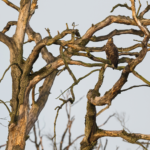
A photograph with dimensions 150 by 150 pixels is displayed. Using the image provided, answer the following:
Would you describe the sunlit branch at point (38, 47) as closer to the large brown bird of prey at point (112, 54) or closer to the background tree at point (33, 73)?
the background tree at point (33, 73)

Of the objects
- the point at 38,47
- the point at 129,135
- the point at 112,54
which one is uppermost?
the point at 38,47

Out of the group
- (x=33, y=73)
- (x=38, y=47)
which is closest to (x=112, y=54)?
(x=38, y=47)

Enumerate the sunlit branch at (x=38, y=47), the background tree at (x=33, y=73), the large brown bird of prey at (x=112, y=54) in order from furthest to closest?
1. the sunlit branch at (x=38, y=47)
2. the background tree at (x=33, y=73)
3. the large brown bird of prey at (x=112, y=54)

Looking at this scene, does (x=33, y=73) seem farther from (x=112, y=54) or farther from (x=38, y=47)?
(x=112, y=54)

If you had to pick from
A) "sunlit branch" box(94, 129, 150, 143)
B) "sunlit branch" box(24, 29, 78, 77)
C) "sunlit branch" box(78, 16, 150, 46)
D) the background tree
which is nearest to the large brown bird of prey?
the background tree

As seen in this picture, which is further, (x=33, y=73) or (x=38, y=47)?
(x=33, y=73)

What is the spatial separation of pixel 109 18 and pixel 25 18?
2.12 m

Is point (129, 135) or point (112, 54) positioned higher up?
point (112, 54)

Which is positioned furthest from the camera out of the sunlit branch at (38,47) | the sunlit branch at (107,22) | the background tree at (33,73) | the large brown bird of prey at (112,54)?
the sunlit branch at (107,22)

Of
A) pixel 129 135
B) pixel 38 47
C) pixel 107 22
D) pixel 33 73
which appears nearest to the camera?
pixel 129 135

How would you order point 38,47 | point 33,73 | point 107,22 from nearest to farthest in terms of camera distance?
point 38,47 < point 107,22 < point 33,73

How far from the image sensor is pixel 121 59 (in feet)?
14.9

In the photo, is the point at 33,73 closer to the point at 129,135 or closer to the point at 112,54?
the point at 112,54

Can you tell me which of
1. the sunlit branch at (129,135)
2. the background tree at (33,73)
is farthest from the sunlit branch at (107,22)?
the sunlit branch at (129,135)
